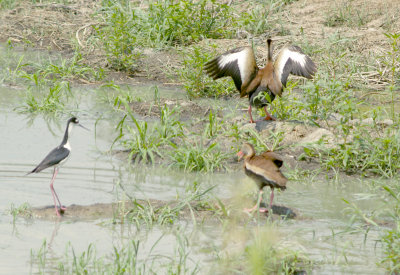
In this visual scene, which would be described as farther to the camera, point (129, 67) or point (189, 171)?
point (129, 67)

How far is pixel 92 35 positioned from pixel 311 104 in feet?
17.3

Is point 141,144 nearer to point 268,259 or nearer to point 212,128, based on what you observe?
point 212,128

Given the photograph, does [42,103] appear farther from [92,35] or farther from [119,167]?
[92,35]

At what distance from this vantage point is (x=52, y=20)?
1406 cm

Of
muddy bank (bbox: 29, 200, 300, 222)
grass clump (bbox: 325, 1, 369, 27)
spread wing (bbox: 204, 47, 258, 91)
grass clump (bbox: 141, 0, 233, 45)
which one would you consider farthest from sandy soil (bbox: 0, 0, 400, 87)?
muddy bank (bbox: 29, 200, 300, 222)

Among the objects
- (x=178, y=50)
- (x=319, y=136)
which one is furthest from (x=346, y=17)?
(x=319, y=136)

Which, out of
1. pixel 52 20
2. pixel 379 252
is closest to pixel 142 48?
pixel 52 20

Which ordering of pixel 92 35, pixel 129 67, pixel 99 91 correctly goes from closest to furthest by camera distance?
pixel 99 91
pixel 129 67
pixel 92 35

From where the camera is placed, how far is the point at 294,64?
9359mm

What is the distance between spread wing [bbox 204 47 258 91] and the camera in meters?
9.21

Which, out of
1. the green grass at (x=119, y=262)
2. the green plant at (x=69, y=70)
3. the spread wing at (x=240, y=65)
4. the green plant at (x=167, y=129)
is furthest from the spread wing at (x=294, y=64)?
the green grass at (x=119, y=262)

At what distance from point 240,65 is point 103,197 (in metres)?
3.03

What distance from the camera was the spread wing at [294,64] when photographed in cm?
930

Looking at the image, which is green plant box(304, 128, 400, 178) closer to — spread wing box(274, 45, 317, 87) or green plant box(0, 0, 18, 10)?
spread wing box(274, 45, 317, 87)
